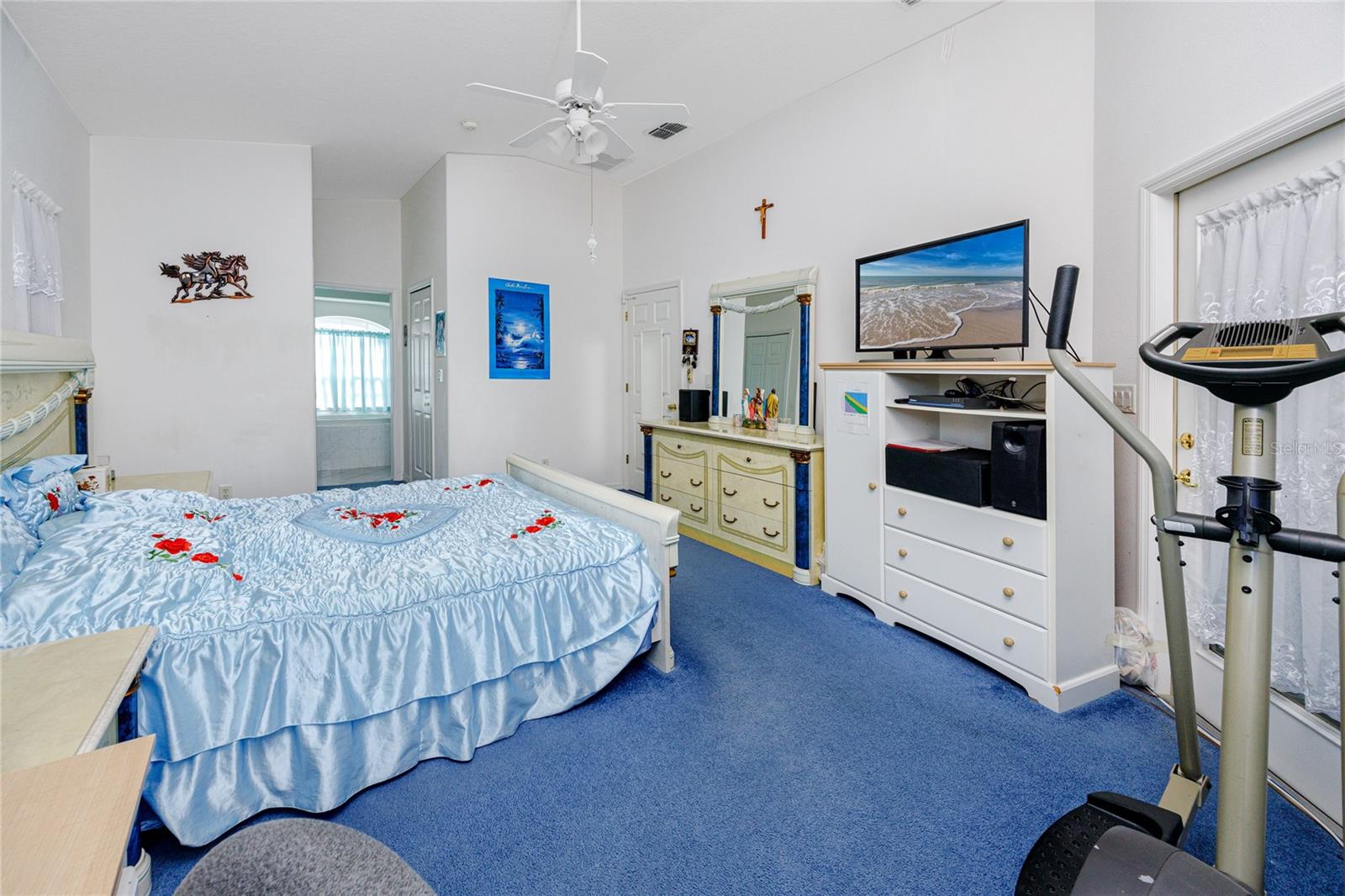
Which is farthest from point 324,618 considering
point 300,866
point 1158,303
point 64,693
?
point 1158,303

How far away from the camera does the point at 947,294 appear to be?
9.93ft

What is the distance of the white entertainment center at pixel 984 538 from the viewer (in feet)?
7.77

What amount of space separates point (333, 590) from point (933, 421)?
284cm

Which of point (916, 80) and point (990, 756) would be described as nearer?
point (990, 756)

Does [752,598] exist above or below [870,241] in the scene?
below

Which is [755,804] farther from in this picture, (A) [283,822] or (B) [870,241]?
(B) [870,241]

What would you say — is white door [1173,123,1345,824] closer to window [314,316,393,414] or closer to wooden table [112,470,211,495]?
wooden table [112,470,211,495]

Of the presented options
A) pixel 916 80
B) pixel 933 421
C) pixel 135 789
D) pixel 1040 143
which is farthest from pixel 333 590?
pixel 916 80

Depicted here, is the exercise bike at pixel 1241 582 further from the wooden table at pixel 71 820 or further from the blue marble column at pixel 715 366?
the blue marble column at pixel 715 366

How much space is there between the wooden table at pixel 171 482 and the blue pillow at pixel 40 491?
1.03 meters

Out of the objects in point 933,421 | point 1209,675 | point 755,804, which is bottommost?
point 755,804

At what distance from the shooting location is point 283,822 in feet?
2.11

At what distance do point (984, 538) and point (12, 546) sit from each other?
3.24m

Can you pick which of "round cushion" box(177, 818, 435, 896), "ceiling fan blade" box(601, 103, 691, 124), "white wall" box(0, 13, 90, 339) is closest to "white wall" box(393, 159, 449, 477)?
"white wall" box(0, 13, 90, 339)
